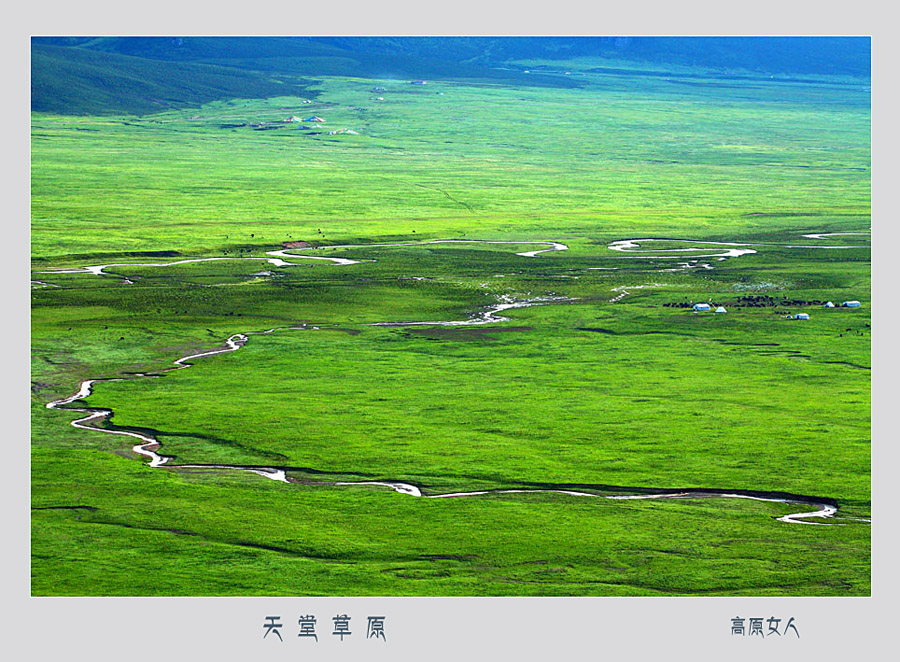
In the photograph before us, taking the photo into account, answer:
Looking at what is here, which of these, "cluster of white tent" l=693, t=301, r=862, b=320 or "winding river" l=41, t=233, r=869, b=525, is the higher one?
"cluster of white tent" l=693, t=301, r=862, b=320

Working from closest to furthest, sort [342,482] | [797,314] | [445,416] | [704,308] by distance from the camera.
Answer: [342,482] → [445,416] → [797,314] → [704,308]

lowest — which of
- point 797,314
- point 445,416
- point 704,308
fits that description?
point 445,416

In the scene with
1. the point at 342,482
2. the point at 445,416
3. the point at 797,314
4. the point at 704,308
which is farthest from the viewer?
the point at 704,308

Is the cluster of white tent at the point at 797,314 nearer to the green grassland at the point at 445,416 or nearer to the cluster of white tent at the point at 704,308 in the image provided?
the cluster of white tent at the point at 704,308

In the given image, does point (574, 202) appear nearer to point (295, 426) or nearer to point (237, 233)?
point (237, 233)

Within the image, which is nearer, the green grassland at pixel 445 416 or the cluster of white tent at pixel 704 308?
the green grassland at pixel 445 416

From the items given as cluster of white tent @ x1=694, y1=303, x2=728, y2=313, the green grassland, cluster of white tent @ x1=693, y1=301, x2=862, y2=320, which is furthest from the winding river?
cluster of white tent @ x1=693, y1=301, x2=862, y2=320

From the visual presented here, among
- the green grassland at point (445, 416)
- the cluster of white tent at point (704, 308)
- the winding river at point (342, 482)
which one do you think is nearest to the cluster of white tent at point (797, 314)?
the cluster of white tent at point (704, 308)

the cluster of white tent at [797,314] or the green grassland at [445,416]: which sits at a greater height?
the cluster of white tent at [797,314]

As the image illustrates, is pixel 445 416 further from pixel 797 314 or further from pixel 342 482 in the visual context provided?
pixel 797 314

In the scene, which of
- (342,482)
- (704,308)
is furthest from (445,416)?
(704,308)

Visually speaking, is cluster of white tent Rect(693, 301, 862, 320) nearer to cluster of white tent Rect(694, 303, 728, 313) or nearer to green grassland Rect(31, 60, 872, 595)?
cluster of white tent Rect(694, 303, 728, 313)
